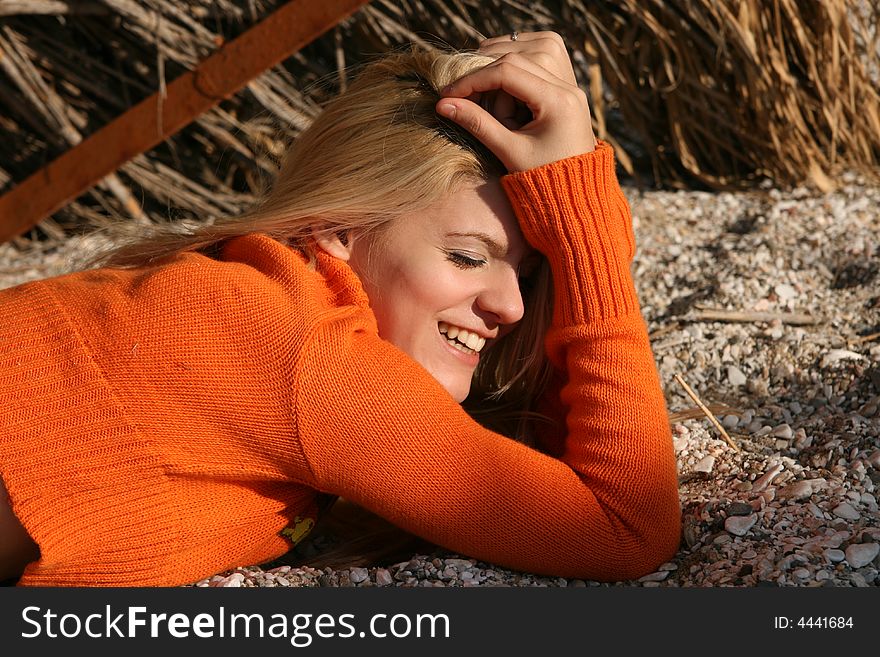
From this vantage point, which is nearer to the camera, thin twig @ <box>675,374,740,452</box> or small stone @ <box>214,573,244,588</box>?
small stone @ <box>214,573,244,588</box>

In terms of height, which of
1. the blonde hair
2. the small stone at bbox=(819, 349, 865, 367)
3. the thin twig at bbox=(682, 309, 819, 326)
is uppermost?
the blonde hair

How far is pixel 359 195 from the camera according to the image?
195 centimetres

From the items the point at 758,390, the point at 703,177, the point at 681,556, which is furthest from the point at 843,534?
the point at 703,177

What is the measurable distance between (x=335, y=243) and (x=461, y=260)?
257 mm

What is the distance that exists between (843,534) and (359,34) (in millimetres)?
2426

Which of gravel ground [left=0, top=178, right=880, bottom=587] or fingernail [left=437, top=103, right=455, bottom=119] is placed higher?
fingernail [left=437, top=103, right=455, bottom=119]

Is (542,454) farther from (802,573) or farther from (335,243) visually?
(335,243)

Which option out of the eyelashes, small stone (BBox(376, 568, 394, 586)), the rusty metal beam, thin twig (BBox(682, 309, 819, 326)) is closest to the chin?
the eyelashes

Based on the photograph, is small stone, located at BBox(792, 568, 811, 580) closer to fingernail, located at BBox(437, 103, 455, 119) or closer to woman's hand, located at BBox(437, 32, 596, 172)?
woman's hand, located at BBox(437, 32, 596, 172)

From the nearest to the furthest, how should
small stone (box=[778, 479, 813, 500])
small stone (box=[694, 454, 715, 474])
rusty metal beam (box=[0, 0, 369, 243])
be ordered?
small stone (box=[778, 479, 813, 500]), small stone (box=[694, 454, 715, 474]), rusty metal beam (box=[0, 0, 369, 243])

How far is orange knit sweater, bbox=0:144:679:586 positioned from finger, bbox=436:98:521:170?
1.38 feet

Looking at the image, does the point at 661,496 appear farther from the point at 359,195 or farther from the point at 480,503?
the point at 359,195

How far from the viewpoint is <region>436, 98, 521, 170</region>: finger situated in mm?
1896

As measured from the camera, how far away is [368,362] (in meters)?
1.67
